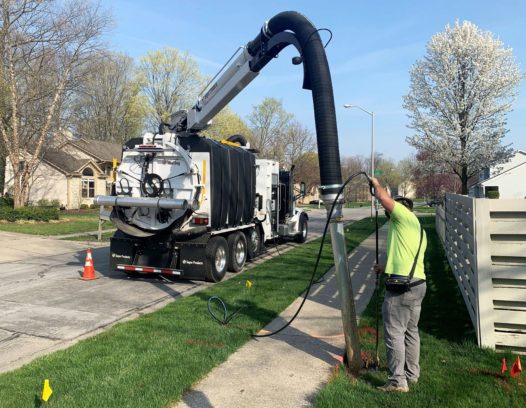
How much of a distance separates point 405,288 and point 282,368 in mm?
1633

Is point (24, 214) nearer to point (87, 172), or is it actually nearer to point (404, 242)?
point (87, 172)

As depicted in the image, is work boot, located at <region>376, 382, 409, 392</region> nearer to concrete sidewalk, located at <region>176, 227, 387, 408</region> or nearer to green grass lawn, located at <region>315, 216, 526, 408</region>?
green grass lawn, located at <region>315, 216, 526, 408</region>

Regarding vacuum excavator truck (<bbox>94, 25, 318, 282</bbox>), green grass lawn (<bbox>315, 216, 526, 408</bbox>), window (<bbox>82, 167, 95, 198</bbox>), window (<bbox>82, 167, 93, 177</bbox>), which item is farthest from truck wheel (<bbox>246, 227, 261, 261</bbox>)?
window (<bbox>82, 167, 93, 177</bbox>)

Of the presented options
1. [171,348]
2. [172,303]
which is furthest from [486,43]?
[171,348]

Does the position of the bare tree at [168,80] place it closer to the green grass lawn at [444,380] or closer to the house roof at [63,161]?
the house roof at [63,161]

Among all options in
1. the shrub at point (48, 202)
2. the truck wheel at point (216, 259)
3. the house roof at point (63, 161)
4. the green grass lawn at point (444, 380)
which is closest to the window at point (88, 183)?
the house roof at point (63, 161)

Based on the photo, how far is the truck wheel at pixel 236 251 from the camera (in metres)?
10.7

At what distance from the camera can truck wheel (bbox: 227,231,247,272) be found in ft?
35.1

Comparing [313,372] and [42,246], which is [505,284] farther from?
[42,246]

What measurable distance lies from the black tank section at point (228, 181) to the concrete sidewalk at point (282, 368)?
3.34 m

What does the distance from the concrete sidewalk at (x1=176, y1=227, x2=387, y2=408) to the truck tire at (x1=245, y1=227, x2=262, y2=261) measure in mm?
4887

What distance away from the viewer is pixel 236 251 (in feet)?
35.8

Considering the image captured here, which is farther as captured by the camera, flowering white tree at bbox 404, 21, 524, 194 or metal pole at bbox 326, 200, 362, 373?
flowering white tree at bbox 404, 21, 524, 194

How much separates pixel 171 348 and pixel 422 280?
296 cm
